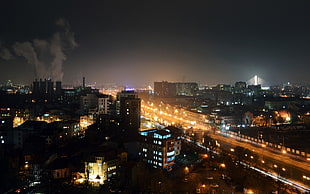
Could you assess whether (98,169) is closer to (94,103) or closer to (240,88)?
(94,103)

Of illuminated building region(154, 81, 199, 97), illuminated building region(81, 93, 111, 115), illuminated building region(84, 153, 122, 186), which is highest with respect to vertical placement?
illuminated building region(154, 81, 199, 97)

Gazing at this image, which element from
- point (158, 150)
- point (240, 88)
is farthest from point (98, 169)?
point (240, 88)

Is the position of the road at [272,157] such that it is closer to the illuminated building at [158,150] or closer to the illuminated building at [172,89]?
the illuminated building at [158,150]

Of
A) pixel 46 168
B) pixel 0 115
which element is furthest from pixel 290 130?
pixel 0 115

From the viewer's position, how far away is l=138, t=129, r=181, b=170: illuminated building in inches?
279

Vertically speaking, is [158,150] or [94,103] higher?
[94,103]

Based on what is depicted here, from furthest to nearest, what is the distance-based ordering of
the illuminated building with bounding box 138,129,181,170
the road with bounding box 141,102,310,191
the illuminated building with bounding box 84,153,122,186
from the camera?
the illuminated building with bounding box 138,129,181,170 < the illuminated building with bounding box 84,153,122,186 < the road with bounding box 141,102,310,191

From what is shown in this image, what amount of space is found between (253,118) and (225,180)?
7.94m

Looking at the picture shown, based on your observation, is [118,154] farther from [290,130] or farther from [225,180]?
[290,130]

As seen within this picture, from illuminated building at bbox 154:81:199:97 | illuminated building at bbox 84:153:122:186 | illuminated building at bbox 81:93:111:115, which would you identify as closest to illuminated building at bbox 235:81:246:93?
illuminated building at bbox 154:81:199:97

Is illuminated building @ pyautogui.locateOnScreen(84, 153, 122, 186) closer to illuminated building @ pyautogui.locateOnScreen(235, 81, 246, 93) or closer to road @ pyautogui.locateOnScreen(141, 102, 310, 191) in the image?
road @ pyautogui.locateOnScreen(141, 102, 310, 191)

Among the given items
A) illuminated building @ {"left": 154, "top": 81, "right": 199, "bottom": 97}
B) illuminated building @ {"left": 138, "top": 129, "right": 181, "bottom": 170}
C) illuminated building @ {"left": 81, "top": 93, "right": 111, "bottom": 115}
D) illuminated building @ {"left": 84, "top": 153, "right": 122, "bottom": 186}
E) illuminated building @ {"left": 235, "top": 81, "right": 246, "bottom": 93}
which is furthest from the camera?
illuminated building @ {"left": 235, "top": 81, "right": 246, "bottom": 93}

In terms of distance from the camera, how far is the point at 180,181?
6.48 meters

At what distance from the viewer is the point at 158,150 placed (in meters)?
7.16
